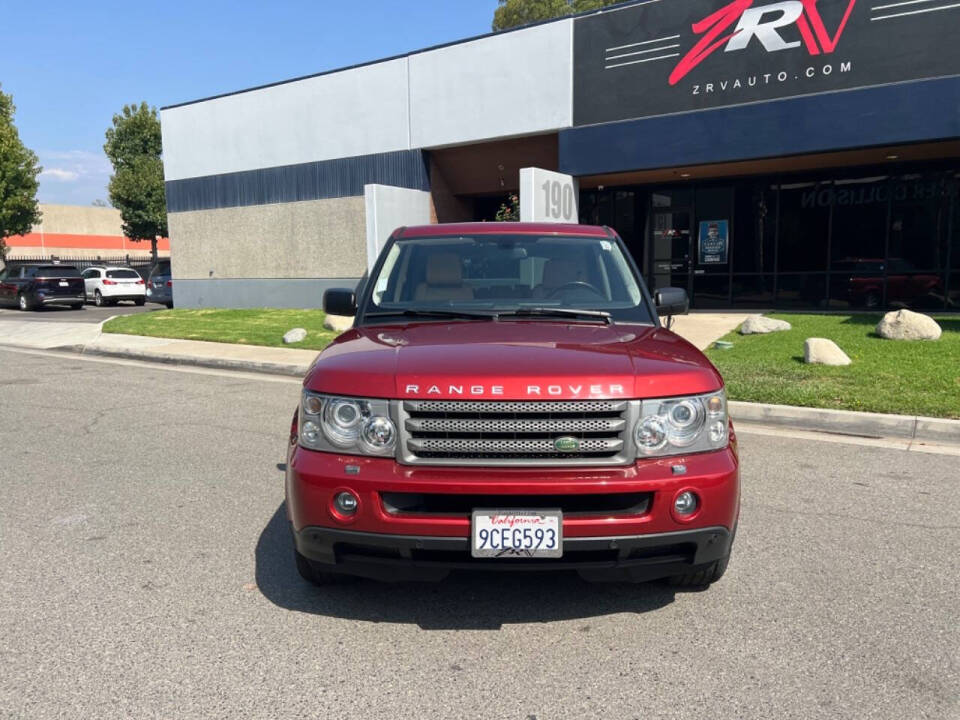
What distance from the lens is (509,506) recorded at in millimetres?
2889

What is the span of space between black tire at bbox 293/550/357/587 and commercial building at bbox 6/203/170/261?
196ft

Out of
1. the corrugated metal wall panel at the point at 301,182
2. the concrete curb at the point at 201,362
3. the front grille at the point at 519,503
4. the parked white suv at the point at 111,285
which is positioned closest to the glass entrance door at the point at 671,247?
the corrugated metal wall panel at the point at 301,182

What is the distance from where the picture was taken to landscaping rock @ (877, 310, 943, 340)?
1074cm

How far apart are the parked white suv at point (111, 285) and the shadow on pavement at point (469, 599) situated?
29.1m

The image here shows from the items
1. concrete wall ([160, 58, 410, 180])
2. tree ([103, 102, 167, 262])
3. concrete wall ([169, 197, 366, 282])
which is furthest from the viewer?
tree ([103, 102, 167, 262])

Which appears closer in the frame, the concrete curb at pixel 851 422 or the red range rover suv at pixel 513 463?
the red range rover suv at pixel 513 463

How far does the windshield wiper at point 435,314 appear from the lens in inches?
151

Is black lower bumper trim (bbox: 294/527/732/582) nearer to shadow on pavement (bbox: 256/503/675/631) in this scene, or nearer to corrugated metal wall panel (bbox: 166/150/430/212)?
shadow on pavement (bbox: 256/503/675/631)

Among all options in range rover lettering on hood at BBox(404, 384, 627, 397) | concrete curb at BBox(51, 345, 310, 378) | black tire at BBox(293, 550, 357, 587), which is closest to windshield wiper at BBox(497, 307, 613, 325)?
range rover lettering on hood at BBox(404, 384, 627, 397)

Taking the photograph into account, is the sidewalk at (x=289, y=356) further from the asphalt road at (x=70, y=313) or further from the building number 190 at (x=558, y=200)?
the building number 190 at (x=558, y=200)

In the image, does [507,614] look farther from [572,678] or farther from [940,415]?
[940,415]

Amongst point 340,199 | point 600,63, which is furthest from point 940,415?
point 340,199

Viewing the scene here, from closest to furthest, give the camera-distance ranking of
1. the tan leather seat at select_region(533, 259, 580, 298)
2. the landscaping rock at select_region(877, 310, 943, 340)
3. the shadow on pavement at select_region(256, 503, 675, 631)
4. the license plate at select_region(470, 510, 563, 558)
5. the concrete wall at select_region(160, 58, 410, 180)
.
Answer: the license plate at select_region(470, 510, 563, 558) < the shadow on pavement at select_region(256, 503, 675, 631) < the tan leather seat at select_region(533, 259, 580, 298) < the landscaping rock at select_region(877, 310, 943, 340) < the concrete wall at select_region(160, 58, 410, 180)

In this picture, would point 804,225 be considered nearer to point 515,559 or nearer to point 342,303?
point 342,303
